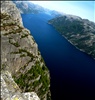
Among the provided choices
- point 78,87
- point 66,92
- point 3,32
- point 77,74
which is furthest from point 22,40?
point 77,74

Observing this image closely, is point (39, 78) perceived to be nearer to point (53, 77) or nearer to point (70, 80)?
point (53, 77)

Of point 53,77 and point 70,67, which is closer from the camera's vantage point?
point 53,77

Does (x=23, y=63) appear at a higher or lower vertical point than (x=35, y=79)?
higher

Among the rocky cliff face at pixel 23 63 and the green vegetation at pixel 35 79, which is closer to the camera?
the rocky cliff face at pixel 23 63

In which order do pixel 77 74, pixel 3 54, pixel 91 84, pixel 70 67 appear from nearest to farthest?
pixel 3 54 → pixel 91 84 → pixel 77 74 → pixel 70 67

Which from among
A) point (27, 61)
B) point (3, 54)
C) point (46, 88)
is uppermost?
point (3, 54)

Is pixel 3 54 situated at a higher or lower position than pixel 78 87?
higher

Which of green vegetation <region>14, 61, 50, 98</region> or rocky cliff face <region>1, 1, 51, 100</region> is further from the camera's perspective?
green vegetation <region>14, 61, 50, 98</region>

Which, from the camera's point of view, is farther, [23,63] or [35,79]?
[35,79]

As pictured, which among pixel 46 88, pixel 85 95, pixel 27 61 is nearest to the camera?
pixel 27 61

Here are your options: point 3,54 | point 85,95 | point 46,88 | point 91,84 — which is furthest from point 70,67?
point 3,54
